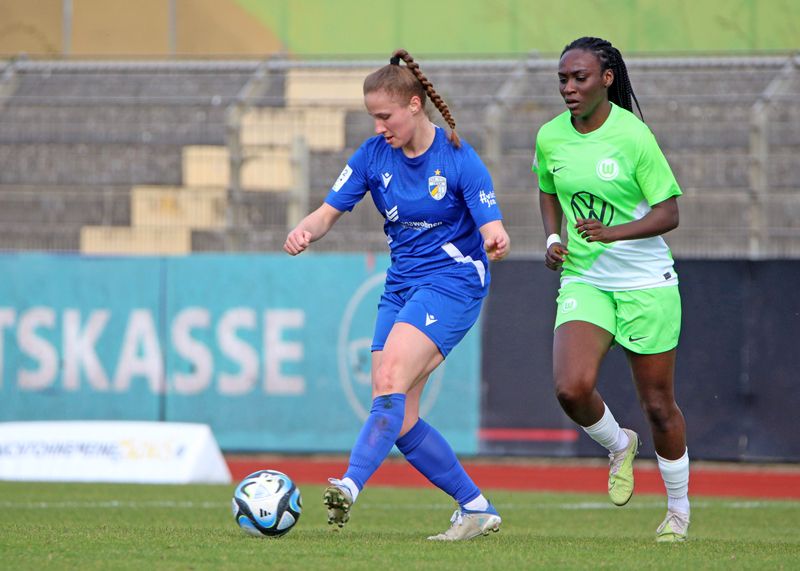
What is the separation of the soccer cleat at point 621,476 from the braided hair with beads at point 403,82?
170cm

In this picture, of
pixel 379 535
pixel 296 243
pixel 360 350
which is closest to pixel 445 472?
pixel 379 535

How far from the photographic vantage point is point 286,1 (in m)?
19.8

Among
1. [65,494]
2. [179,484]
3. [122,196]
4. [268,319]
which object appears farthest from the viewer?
[122,196]

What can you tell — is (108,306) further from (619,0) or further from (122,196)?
(619,0)

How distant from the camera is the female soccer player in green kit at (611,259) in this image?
21.4 feet

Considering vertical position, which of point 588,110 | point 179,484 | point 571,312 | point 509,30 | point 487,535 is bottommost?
point 179,484

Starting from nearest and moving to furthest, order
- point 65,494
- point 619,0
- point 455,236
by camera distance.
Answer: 1. point 455,236
2. point 65,494
3. point 619,0

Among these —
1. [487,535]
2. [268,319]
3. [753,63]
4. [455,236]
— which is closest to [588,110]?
[455,236]

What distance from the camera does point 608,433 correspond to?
6852 mm

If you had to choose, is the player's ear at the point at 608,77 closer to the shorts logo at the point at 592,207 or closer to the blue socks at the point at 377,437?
the shorts logo at the point at 592,207

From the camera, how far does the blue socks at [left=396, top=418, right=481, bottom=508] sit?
6707 millimetres

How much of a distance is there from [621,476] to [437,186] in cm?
167

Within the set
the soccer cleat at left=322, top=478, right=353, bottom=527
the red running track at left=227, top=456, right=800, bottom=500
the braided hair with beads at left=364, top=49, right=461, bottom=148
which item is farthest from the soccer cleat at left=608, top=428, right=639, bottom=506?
the red running track at left=227, top=456, right=800, bottom=500

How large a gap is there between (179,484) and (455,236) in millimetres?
5942
